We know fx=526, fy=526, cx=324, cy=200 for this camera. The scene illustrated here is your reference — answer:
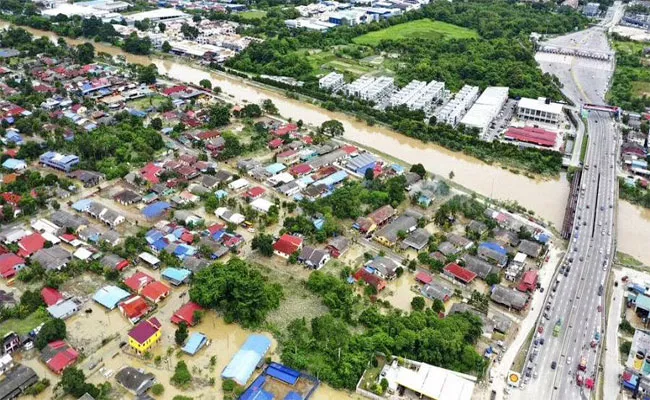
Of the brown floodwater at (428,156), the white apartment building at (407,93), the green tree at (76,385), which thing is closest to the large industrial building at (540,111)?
the white apartment building at (407,93)

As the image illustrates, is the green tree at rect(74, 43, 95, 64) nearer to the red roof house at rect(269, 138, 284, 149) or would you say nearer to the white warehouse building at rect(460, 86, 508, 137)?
the red roof house at rect(269, 138, 284, 149)

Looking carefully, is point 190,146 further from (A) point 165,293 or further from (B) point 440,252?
(B) point 440,252

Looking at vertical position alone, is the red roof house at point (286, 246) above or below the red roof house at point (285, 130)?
above

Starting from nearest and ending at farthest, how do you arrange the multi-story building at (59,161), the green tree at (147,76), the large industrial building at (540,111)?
1. the multi-story building at (59,161)
2. the large industrial building at (540,111)
3. the green tree at (147,76)

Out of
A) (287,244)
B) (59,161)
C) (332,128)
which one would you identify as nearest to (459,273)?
(287,244)

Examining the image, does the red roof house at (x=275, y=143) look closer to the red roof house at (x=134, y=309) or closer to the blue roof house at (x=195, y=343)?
the red roof house at (x=134, y=309)

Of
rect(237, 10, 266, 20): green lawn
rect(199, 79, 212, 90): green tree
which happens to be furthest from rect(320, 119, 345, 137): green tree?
rect(237, 10, 266, 20): green lawn

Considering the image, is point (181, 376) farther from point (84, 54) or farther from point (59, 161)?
point (84, 54)

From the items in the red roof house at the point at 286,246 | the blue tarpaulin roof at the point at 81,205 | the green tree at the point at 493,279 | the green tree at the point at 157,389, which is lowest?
the blue tarpaulin roof at the point at 81,205
